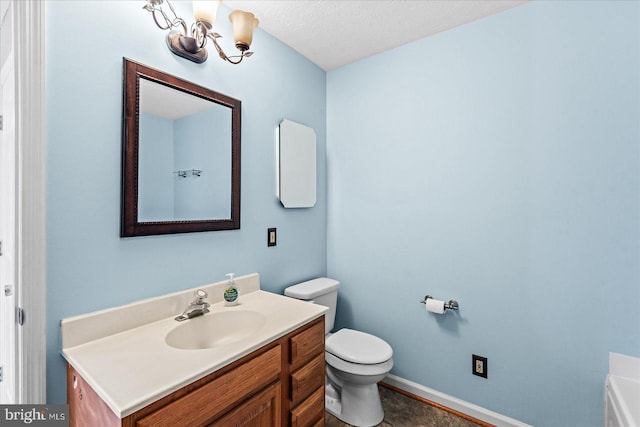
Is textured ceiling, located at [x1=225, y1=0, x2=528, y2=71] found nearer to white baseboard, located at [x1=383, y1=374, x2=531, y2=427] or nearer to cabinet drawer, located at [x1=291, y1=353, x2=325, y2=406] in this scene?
cabinet drawer, located at [x1=291, y1=353, x2=325, y2=406]

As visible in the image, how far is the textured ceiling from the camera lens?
1.61m

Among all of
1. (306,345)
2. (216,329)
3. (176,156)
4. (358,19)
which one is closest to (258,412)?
(306,345)

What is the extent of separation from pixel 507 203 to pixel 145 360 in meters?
1.87

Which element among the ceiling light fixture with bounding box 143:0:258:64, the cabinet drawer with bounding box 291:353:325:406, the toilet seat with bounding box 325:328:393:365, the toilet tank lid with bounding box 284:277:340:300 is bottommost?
the toilet seat with bounding box 325:328:393:365

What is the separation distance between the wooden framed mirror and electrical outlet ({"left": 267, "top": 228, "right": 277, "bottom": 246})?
0.89ft

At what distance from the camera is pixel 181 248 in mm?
1411

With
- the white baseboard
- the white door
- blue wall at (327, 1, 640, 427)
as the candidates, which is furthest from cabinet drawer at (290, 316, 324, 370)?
the white door

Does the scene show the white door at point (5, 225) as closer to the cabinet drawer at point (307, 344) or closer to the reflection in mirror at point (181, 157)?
the reflection in mirror at point (181, 157)

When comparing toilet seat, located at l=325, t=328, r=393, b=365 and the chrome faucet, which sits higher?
the chrome faucet

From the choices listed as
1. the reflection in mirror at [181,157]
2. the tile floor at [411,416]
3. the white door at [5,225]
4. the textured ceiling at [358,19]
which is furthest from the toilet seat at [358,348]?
the textured ceiling at [358,19]

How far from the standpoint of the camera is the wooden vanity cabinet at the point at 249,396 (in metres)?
0.84

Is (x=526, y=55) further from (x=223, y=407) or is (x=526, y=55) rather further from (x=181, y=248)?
(x=223, y=407)

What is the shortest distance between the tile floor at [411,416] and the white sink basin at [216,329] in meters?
0.88

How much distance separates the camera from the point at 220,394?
0.95 meters
